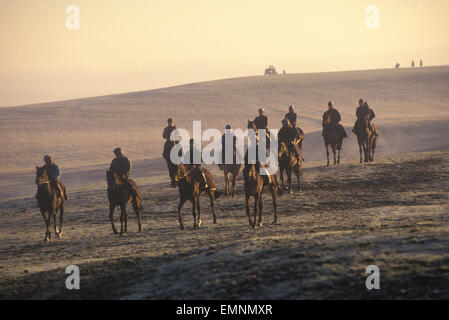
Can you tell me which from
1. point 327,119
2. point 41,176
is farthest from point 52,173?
point 327,119

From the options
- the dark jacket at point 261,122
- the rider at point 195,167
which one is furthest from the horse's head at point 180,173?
the dark jacket at point 261,122

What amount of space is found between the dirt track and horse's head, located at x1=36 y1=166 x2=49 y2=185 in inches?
69.2

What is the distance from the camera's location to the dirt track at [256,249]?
9047 mm

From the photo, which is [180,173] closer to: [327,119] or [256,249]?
[256,249]

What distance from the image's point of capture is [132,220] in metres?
18.0

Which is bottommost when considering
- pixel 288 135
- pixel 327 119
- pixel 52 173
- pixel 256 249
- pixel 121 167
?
pixel 256 249

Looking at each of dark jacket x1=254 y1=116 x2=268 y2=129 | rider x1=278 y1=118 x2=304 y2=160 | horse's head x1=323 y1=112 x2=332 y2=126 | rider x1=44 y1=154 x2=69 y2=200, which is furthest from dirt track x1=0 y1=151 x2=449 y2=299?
horse's head x1=323 y1=112 x2=332 y2=126

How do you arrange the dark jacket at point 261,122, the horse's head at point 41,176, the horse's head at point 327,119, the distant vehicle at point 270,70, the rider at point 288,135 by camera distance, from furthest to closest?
1. the distant vehicle at point 270,70
2. the horse's head at point 327,119
3. the dark jacket at point 261,122
4. the rider at point 288,135
5. the horse's head at point 41,176

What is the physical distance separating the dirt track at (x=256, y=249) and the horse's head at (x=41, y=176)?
1758 mm

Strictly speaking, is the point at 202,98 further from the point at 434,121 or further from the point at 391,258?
the point at 391,258

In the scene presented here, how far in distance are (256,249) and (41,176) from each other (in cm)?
664

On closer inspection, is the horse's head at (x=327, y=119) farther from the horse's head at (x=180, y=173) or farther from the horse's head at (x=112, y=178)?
the horse's head at (x=112, y=178)

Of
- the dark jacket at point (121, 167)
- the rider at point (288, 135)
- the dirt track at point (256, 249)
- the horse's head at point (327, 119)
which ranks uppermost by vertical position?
the horse's head at point (327, 119)

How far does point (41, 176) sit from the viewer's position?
14797mm
